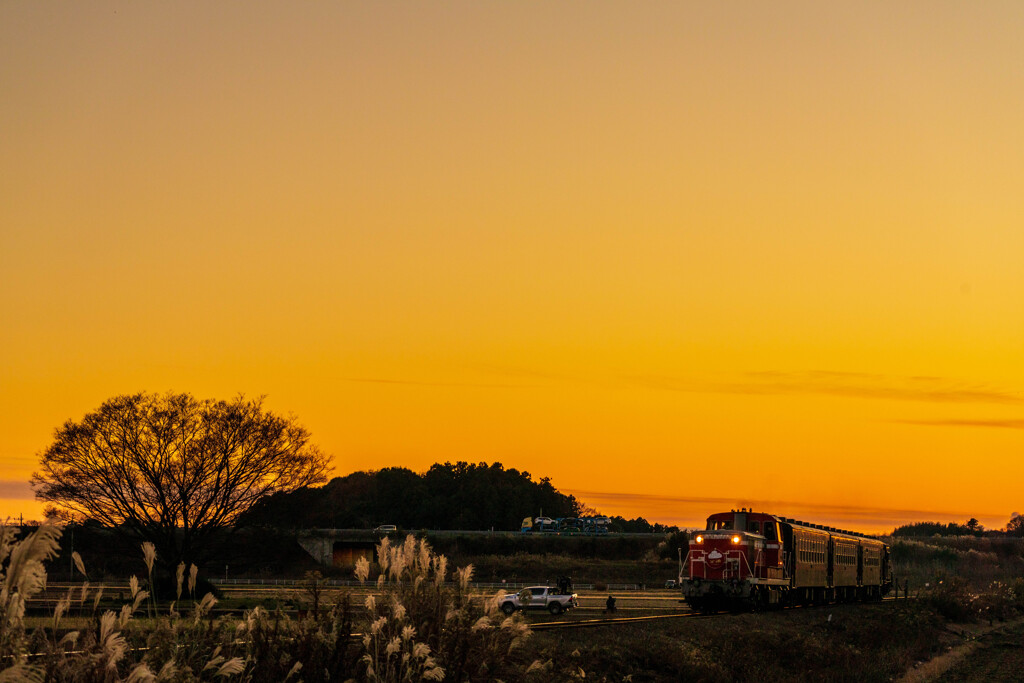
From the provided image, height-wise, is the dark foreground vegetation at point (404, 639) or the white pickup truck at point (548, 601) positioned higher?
the dark foreground vegetation at point (404, 639)

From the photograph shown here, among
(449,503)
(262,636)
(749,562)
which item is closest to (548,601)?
(749,562)

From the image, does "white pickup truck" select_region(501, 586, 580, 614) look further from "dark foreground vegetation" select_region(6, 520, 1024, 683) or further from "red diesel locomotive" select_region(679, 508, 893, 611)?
"dark foreground vegetation" select_region(6, 520, 1024, 683)

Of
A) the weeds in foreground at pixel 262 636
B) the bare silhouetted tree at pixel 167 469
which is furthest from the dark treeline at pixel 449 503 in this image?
the weeds in foreground at pixel 262 636

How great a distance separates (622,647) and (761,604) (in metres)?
18.6

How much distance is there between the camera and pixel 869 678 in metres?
37.9

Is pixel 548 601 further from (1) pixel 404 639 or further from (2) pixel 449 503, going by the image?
(2) pixel 449 503

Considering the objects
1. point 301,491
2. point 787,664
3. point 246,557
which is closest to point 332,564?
point 246,557

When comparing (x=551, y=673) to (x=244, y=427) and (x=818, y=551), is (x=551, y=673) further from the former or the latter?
(x=244, y=427)

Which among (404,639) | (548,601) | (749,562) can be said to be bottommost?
(548,601)

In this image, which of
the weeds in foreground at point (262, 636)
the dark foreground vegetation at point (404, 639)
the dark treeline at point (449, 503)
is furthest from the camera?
the dark treeline at point (449, 503)

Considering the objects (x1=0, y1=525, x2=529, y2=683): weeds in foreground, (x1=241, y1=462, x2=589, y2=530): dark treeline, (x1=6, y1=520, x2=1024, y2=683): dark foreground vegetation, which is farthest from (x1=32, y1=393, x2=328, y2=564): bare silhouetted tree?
(x1=241, y1=462, x2=589, y2=530): dark treeline

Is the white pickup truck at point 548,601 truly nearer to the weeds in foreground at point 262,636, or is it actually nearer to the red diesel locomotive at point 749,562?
the red diesel locomotive at point 749,562

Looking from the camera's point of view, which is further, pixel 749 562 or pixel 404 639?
pixel 749 562

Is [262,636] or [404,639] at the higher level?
[404,639]
